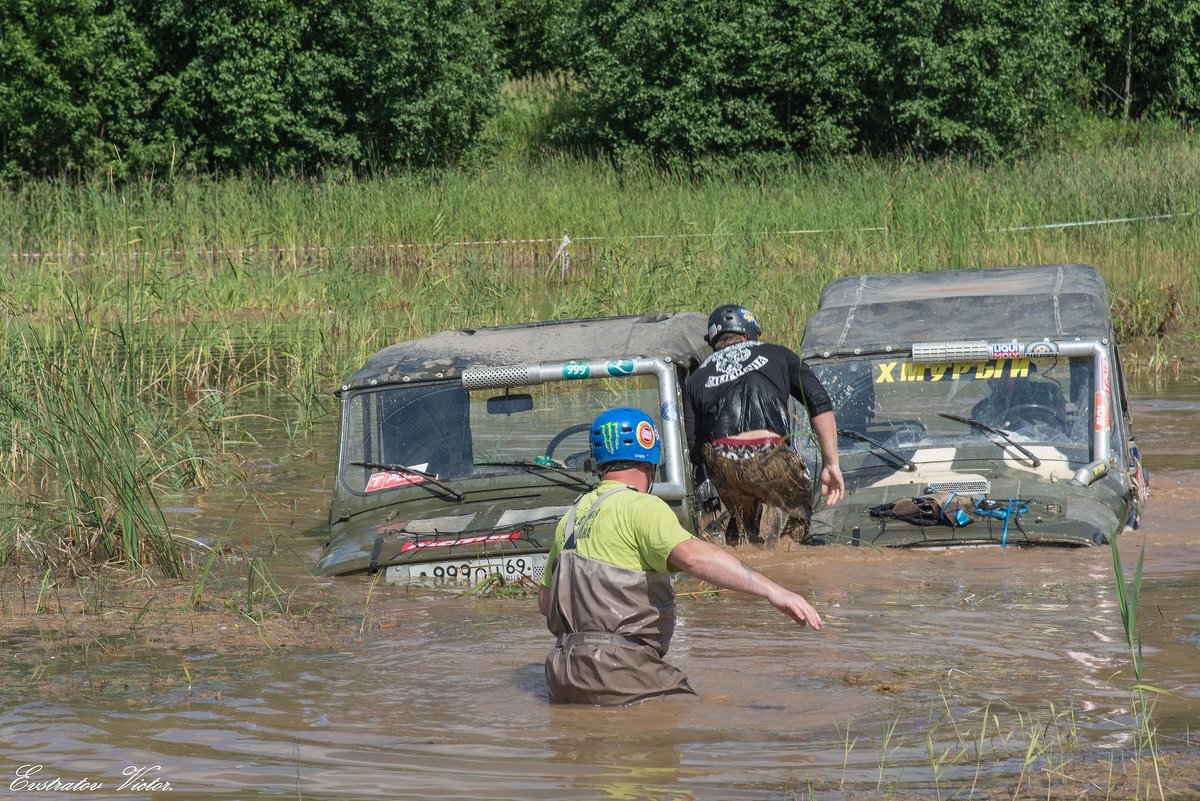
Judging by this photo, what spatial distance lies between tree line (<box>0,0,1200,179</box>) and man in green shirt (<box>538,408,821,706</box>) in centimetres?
2849

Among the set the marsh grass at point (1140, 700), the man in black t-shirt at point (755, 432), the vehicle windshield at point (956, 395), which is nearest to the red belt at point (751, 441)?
the man in black t-shirt at point (755, 432)

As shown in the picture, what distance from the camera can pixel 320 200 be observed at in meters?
22.6

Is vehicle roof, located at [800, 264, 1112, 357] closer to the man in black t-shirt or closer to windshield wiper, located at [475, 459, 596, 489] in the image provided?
the man in black t-shirt

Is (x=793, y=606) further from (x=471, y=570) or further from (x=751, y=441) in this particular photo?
(x=751, y=441)

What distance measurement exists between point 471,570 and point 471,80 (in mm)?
31592

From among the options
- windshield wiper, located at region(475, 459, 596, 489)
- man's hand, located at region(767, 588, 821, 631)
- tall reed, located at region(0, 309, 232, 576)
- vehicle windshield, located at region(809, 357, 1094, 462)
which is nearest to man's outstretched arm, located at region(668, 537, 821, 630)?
man's hand, located at region(767, 588, 821, 631)

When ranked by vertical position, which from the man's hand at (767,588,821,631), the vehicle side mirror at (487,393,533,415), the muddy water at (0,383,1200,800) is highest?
the vehicle side mirror at (487,393,533,415)

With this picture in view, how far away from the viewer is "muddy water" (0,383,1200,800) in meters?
4.98

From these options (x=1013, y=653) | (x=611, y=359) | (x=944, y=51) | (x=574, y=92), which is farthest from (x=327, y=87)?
(x=1013, y=653)

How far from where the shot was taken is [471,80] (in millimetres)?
37750

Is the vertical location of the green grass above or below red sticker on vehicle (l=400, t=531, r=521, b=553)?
above

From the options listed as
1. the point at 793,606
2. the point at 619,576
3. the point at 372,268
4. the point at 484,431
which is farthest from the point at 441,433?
the point at 372,268

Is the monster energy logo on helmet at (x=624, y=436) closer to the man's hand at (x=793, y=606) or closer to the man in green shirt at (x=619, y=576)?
the man in green shirt at (x=619, y=576)

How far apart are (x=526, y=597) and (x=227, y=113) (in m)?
29.1
